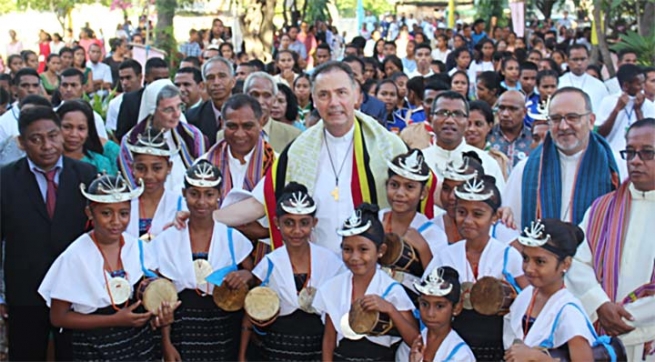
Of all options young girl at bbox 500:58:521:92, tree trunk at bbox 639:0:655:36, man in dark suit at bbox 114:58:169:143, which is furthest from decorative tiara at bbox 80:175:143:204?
tree trunk at bbox 639:0:655:36

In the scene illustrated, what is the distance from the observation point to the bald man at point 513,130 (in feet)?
21.7

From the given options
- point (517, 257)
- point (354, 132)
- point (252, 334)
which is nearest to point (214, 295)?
point (252, 334)

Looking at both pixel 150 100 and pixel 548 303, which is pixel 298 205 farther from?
pixel 150 100

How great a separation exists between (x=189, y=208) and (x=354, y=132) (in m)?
1.00

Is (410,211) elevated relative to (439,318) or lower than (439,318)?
elevated

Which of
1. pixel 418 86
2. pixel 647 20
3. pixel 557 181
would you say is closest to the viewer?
pixel 557 181

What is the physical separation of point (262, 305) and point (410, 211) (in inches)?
36.1

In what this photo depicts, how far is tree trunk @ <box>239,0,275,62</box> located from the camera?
1452cm

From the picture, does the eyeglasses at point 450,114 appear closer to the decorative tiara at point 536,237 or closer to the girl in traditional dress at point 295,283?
the girl in traditional dress at point 295,283

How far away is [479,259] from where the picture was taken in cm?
429

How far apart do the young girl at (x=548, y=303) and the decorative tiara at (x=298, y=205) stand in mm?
1109

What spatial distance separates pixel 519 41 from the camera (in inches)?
603

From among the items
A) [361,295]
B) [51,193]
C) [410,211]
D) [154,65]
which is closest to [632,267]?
[410,211]

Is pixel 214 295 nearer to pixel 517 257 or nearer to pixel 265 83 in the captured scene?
pixel 517 257
